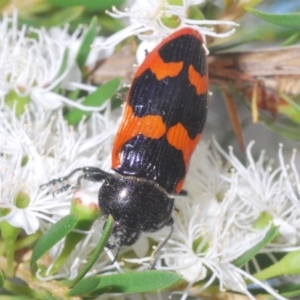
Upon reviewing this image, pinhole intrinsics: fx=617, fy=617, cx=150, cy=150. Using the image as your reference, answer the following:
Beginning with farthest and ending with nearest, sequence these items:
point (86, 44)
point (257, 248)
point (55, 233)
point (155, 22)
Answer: point (86, 44) → point (155, 22) → point (257, 248) → point (55, 233)

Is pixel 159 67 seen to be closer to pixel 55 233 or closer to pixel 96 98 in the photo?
pixel 96 98

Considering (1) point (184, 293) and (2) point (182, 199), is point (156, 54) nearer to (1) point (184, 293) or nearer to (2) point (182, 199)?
(2) point (182, 199)

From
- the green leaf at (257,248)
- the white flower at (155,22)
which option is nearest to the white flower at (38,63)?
the white flower at (155,22)

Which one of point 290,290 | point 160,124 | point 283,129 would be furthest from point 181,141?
point 290,290

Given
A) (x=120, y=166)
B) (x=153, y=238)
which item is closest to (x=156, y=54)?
(x=120, y=166)

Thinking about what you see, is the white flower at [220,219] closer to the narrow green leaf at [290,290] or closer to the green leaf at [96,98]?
the narrow green leaf at [290,290]

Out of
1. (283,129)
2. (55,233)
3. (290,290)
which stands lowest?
(290,290)

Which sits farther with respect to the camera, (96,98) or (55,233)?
(96,98)
